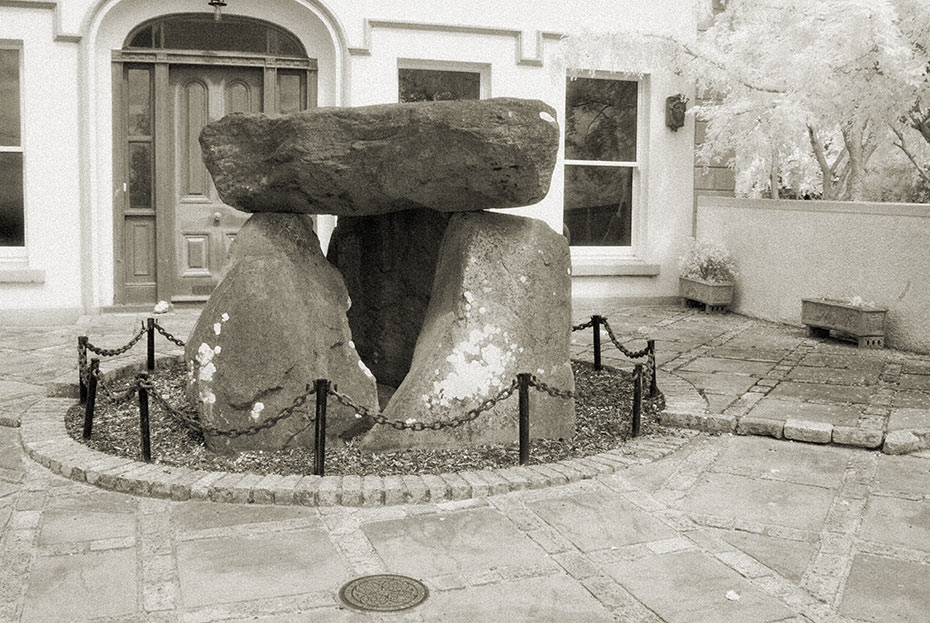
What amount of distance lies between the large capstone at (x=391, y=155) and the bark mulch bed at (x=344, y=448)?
1.15 meters

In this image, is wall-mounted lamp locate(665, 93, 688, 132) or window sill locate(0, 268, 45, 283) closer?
window sill locate(0, 268, 45, 283)

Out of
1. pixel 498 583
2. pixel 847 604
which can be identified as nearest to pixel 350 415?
pixel 498 583

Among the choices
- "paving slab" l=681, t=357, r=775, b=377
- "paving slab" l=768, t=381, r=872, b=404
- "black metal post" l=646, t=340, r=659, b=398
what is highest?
"black metal post" l=646, t=340, r=659, b=398

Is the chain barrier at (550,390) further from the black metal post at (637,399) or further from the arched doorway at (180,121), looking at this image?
the arched doorway at (180,121)

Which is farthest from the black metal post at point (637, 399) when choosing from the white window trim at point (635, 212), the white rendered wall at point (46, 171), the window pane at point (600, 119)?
the white rendered wall at point (46, 171)

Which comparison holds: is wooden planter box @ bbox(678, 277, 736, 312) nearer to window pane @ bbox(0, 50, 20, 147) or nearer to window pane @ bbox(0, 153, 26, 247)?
window pane @ bbox(0, 153, 26, 247)

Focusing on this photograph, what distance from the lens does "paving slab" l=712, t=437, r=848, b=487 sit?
199 inches

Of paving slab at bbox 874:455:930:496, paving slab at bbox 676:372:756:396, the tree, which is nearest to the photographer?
paving slab at bbox 874:455:930:496

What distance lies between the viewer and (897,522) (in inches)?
173

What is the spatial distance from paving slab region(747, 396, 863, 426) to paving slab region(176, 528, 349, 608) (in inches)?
122

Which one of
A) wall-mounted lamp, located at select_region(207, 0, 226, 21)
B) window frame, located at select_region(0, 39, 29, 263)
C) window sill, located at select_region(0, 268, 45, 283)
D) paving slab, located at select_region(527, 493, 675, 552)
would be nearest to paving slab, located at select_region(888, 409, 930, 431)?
paving slab, located at select_region(527, 493, 675, 552)

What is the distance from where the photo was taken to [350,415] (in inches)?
212

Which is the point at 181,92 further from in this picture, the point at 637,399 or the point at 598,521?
the point at 598,521

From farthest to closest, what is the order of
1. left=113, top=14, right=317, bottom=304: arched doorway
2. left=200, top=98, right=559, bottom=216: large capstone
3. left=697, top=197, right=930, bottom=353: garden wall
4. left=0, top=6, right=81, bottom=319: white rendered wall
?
left=113, top=14, right=317, bottom=304: arched doorway, left=0, top=6, right=81, bottom=319: white rendered wall, left=697, top=197, right=930, bottom=353: garden wall, left=200, top=98, right=559, bottom=216: large capstone
